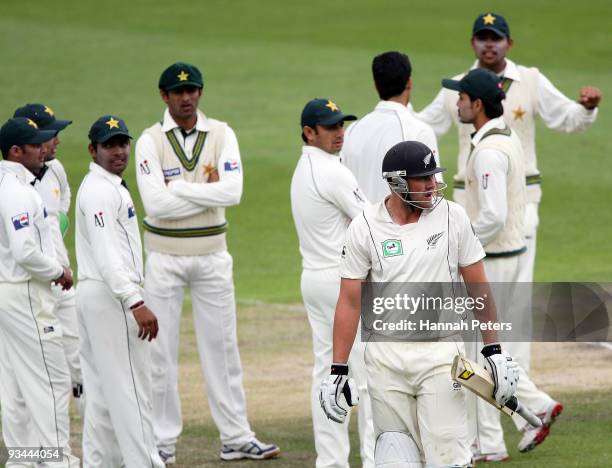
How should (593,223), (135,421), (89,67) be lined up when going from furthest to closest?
(89,67) → (593,223) → (135,421)

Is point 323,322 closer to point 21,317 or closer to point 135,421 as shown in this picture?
point 135,421

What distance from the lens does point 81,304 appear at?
8.06 metres

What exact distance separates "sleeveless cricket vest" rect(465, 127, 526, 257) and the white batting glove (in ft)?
7.29

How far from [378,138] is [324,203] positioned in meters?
0.71

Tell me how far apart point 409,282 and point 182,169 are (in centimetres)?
286

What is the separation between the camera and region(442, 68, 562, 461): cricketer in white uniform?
8.59 metres

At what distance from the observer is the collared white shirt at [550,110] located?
10281 millimetres

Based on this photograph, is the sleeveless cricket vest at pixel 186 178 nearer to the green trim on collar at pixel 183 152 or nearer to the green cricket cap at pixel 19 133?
the green trim on collar at pixel 183 152

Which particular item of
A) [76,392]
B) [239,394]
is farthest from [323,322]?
[76,392]

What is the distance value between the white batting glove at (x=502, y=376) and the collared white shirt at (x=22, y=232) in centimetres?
286

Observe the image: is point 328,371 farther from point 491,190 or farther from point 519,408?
point 519,408

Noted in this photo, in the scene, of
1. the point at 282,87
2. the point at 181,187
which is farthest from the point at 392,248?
the point at 282,87

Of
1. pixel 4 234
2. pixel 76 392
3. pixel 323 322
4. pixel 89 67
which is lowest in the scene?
pixel 76 392

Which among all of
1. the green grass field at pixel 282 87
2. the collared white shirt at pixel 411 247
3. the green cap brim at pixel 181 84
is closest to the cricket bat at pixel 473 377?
the collared white shirt at pixel 411 247
